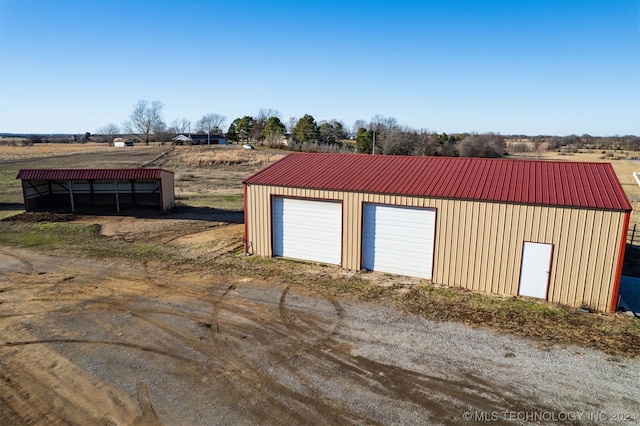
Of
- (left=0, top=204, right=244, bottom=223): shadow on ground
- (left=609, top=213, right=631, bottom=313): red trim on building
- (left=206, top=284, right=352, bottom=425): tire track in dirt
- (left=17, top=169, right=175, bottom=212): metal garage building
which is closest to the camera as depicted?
(left=206, top=284, right=352, bottom=425): tire track in dirt

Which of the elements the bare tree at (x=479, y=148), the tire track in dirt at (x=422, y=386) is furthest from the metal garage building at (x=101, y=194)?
the bare tree at (x=479, y=148)

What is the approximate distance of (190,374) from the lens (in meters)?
8.27

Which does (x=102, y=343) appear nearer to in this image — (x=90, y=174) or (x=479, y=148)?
(x=90, y=174)

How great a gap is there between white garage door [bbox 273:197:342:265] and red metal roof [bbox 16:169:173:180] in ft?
38.1

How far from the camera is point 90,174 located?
24.1 metres

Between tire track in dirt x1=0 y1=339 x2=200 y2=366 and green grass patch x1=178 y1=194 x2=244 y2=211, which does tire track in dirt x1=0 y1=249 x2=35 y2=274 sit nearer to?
tire track in dirt x1=0 y1=339 x2=200 y2=366

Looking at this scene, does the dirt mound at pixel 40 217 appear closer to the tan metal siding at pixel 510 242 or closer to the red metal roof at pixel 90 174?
the red metal roof at pixel 90 174

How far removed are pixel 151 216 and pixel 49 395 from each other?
17.6m

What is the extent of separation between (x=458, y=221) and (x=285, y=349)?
6835 millimetres

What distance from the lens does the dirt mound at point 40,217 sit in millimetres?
22562

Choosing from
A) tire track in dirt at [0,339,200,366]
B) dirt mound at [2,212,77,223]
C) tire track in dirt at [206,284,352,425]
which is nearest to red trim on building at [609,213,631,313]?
tire track in dirt at [206,284,352,425]

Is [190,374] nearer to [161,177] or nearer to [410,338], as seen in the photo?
[410,338]

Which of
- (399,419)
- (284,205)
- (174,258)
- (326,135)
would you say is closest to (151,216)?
(174,258)

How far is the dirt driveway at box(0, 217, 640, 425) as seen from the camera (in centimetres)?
718
